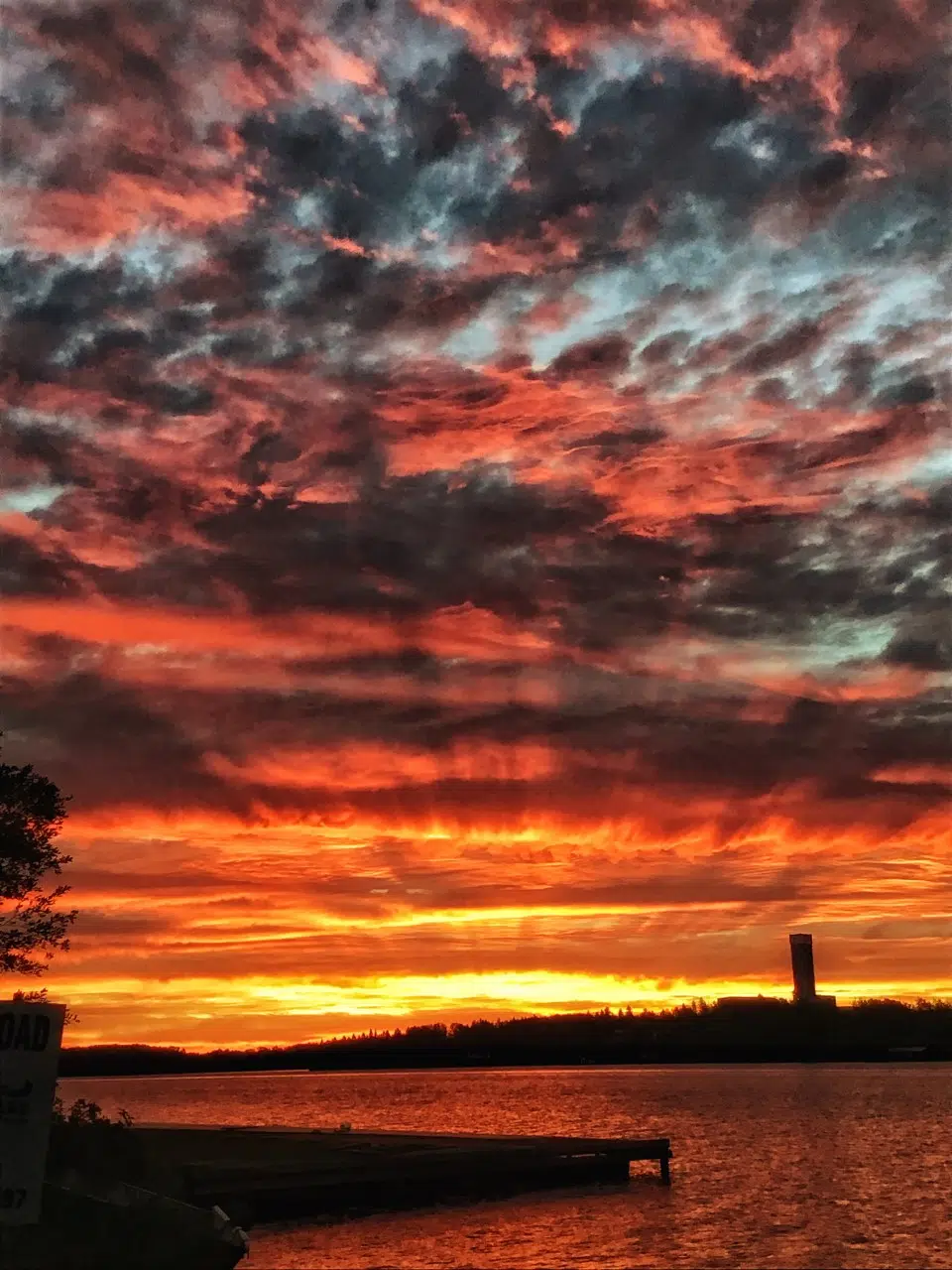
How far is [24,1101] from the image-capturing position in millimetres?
20469

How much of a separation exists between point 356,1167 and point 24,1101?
32.7 metres

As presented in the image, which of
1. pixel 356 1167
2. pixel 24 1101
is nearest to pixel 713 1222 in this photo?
pixel 356 1167

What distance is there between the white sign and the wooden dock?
23462mm

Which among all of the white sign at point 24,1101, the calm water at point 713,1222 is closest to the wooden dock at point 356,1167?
the calm water at point 713,1222

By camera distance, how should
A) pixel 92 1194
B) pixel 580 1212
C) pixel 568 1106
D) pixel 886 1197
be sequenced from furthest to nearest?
1. pixel 568 1106
2. pixel 886 1197
3. pixel 580 1212
4. pixel 92 1194


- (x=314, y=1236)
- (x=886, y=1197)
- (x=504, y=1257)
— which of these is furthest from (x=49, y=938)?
(x=886, y=1197)

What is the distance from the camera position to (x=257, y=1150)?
54.7 metres

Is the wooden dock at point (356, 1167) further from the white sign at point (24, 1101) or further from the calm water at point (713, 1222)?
the white sign at point (24, 1101)

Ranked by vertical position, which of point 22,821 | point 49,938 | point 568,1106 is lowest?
point 568,1106

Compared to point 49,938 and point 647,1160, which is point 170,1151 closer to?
point 49,938

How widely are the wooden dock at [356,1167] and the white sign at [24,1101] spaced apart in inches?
924

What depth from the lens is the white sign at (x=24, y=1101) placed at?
2023cm

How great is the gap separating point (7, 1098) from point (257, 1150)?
37.3 m

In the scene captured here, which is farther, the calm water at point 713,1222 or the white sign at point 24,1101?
the calm water at point 713,1222
